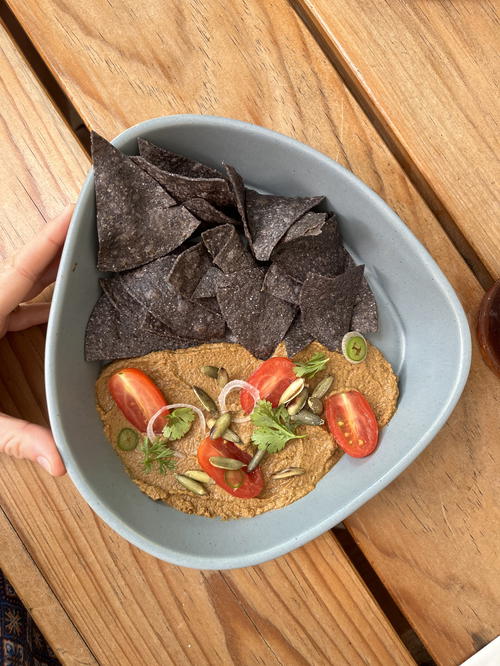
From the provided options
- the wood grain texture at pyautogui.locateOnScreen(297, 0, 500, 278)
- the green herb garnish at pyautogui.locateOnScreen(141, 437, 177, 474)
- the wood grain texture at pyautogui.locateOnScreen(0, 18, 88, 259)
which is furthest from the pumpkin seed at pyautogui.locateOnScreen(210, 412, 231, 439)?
the wood grain texture at pyautogui.locateOnScreen(297, 0, 500, 278)

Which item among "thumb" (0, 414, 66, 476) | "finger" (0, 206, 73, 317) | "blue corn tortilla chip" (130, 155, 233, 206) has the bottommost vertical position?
"thumb" (0, 414, 66, 476)

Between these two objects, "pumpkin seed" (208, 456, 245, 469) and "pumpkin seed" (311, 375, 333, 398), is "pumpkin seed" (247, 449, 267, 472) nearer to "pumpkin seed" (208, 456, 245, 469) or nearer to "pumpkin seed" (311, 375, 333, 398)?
"pumpkin seed" (208, 456, 245, 469)

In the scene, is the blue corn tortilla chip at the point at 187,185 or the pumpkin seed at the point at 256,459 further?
the pumpkin seed at the point at 256,459

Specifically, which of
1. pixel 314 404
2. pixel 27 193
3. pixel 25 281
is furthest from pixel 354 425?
pixel 27 193

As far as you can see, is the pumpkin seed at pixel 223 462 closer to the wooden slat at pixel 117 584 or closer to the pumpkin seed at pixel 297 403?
the pumpkin seed at pixel 297 403

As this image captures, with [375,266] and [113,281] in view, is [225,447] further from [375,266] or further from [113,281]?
[375,266]

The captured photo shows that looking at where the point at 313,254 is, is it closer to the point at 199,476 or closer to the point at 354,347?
the point at 354,347

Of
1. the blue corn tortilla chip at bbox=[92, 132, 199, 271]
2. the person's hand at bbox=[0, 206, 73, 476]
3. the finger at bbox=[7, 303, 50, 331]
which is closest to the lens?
the blue corn tortilla chip at bbox=[92, 132, 199, 271]

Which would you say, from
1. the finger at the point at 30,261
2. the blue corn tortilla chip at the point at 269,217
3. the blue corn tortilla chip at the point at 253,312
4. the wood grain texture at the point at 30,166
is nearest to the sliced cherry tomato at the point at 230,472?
the blue corn tortilla chip at the point at 253,312
